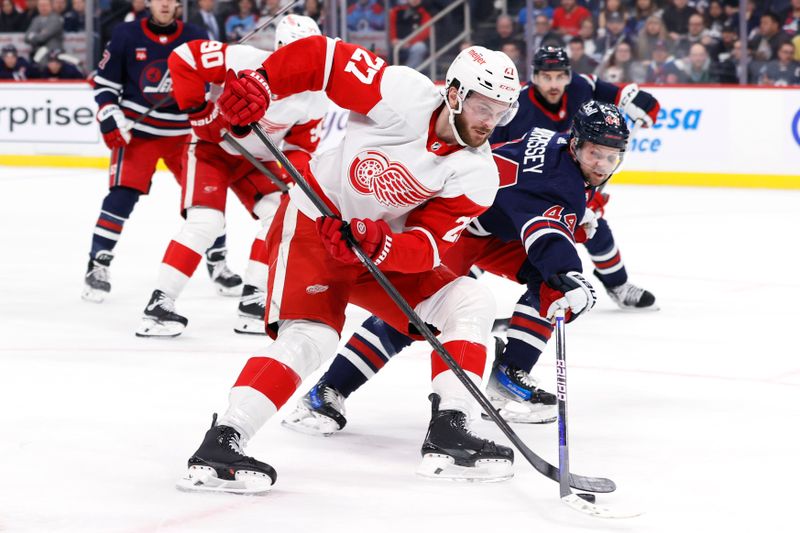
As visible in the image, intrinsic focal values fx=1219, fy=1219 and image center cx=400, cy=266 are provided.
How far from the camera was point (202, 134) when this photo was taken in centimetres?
432

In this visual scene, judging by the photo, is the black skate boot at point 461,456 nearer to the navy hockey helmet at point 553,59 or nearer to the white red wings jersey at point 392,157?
the white red wings jersey at point 392,157

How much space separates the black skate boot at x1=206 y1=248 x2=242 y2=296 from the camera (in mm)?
4977

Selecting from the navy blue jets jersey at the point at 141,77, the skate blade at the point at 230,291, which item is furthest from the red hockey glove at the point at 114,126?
the skate blade at the point at 230,291

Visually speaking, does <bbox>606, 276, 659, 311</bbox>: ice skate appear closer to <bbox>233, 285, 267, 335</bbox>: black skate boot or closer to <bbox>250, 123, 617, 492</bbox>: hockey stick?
<bbox>233, 285, 267, 335</bbox>: black skate boot

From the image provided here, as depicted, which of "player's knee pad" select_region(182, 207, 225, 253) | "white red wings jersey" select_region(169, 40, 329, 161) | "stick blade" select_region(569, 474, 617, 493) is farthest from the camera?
"player's knee pad" select_region(182, 207, 225, 253)

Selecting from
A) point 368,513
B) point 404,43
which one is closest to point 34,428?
point 368,513

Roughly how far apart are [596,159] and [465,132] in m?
0.56

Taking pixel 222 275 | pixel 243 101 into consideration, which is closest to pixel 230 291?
pixel 222 275

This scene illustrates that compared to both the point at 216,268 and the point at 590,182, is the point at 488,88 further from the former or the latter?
the point at 216,268

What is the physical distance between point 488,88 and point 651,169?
20.2 feet

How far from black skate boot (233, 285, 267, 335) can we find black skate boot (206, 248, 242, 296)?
2.11ft

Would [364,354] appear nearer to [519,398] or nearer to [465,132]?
[519,398]

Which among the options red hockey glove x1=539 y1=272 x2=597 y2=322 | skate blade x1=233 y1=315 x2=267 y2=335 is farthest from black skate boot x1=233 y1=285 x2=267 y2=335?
red hockey glove x1=539 y1=272 x2=597 y2=322

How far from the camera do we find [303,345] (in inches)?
99.5
